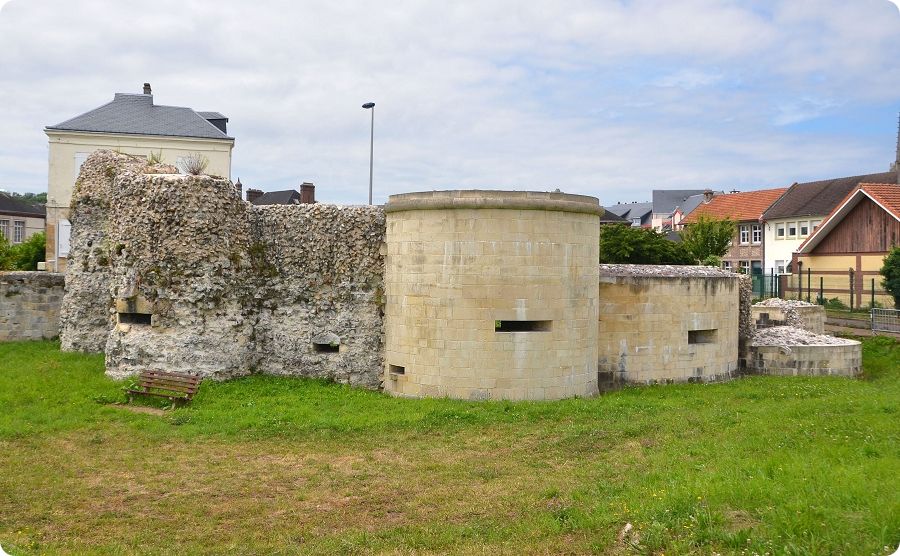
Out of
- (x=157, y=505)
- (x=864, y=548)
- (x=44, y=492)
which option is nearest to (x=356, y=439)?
(x=157, y=505)

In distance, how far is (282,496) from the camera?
8414mm

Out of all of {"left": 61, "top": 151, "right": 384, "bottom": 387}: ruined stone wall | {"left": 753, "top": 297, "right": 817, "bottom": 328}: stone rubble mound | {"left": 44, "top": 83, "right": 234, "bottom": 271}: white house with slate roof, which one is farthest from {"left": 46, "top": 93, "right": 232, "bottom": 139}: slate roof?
{"left": 753, "top": 297, "right": 817, "bottom": 328}: stone rubble mound

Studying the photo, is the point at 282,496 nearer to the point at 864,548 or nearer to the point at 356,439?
the point at 356,439

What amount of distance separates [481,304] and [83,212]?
11310 mm

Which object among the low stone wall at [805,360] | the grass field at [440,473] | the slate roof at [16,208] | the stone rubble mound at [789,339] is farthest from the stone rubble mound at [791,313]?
the slate roof at [16,208]

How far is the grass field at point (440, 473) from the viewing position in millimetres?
6305

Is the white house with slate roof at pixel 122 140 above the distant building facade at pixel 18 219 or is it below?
above

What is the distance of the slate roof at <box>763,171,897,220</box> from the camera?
39688mm

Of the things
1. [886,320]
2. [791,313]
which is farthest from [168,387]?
[886,320]

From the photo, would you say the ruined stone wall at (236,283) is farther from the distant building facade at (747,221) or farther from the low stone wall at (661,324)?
the distant building facade at (747,221)

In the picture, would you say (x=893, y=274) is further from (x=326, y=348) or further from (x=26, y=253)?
(x=26, y=253)

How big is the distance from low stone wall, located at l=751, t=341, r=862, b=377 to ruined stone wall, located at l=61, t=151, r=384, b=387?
424 inches

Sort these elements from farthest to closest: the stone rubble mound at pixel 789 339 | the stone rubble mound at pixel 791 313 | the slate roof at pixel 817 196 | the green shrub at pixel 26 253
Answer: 1. the slate roof at pixel 817 196
2. the green shrub at pixel 26 253
3. the stone rubble mound at pixel 791 313
4. the stone rubble mound at pixel 789 339

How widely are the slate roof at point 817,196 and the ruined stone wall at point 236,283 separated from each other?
33849 mm
